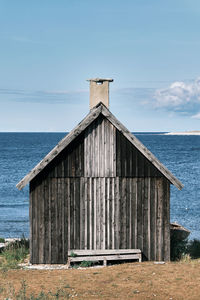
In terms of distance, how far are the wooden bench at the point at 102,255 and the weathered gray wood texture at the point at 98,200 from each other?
32 centimetres

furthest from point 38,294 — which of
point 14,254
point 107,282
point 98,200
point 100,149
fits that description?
point 100,149

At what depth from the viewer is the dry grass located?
15938 mm

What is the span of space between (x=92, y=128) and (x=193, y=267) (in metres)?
6.56

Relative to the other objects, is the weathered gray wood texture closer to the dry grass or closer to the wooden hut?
the wooden hut

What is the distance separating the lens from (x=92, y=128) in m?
20.3

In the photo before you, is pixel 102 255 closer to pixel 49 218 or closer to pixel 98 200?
pixel 98 200

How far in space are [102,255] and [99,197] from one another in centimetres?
224

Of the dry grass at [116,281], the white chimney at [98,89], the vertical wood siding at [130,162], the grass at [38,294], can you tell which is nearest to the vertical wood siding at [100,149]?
the vertical wood siding at [130,162]

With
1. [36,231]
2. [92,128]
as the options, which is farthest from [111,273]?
[92,128]

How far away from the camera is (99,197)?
805 inches

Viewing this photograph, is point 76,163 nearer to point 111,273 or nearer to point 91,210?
point 91,210

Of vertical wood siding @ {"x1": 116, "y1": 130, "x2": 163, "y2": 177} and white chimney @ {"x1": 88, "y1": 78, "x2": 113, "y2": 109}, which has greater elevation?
white chimney @ {"x1": 88, "y1": 78, "x2": 113, "y2": 109}

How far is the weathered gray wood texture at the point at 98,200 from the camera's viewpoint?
20266 mm

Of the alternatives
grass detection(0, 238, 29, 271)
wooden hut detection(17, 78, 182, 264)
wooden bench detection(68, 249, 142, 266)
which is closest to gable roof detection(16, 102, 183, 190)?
wooden hut detection(17, 78, 182, 264)
